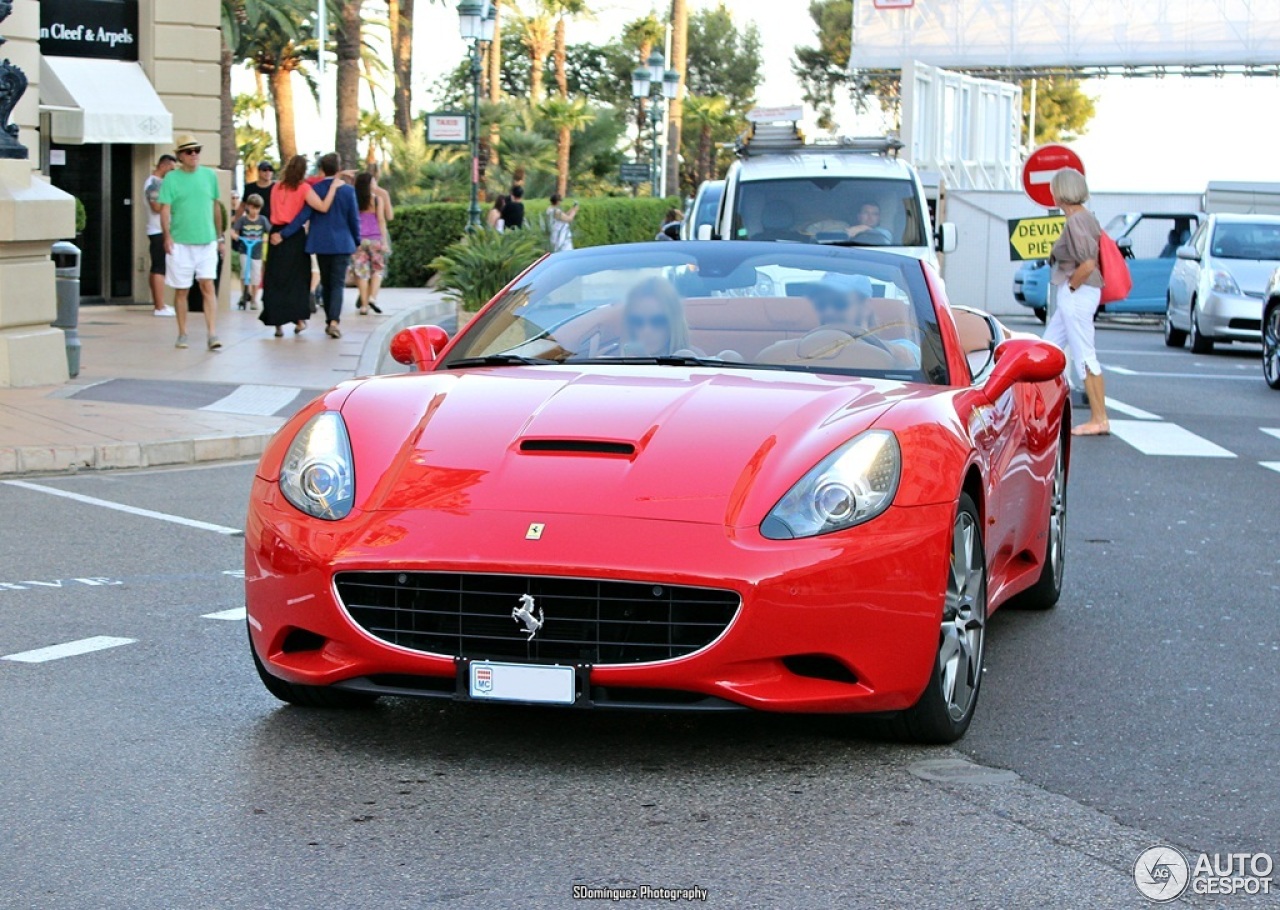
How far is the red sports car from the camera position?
474 centimetres

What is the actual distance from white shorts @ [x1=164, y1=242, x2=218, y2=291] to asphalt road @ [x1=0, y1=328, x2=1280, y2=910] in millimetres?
10812

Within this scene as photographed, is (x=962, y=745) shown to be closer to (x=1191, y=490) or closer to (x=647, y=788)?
(x=647, y=788)

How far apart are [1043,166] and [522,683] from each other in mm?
15519

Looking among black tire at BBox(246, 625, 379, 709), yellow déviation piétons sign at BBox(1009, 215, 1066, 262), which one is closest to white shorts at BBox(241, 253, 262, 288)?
yellow déviation piétons sign at BBox(1009, 215, 1066, 262)

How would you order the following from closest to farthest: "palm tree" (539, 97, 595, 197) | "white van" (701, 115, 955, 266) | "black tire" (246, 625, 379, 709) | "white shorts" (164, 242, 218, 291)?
"black tire" (246, 625, 379, 709) < "white van" (701, 115, 955, 266) < "white shorts" (164, 242, 218, 291) < "palm tree" (539, 97, 595, 197)

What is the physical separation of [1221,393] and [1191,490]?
7808 millimetres

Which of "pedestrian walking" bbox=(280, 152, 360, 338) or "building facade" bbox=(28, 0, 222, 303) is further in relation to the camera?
"building facade" bbox=(28, 0, 222, 303)

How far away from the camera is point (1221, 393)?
18.7m

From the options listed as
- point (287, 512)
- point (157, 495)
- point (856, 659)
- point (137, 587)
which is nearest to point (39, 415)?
point (157, 495)

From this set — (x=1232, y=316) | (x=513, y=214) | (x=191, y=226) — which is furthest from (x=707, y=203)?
(x=191, y=226)

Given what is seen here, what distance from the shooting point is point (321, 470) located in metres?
5.19

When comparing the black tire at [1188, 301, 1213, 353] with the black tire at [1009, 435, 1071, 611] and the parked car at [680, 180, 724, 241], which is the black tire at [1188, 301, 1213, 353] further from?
the black tire at [1009, 435, 1071, 611]

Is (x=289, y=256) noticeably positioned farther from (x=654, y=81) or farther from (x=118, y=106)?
(x=654, y=81)

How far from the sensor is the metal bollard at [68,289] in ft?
50.2
